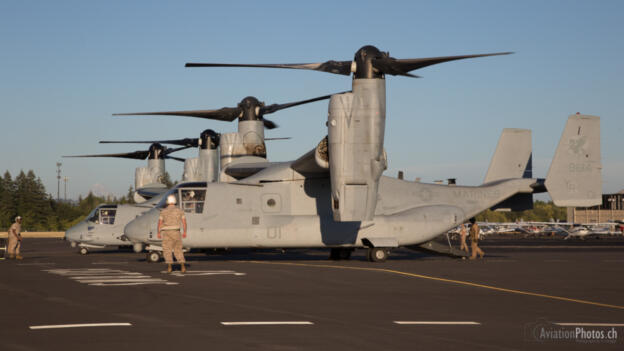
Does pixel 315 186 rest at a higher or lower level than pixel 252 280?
higher

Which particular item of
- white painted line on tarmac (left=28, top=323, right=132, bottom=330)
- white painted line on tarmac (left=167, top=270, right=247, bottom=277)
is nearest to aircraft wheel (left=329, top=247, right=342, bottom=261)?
white painted line on tarmac (left=167, top=270, right=247, bottom=277)

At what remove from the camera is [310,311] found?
10.2m

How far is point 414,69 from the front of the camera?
21.3 meters

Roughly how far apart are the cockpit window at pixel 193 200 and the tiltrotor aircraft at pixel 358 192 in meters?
0.04

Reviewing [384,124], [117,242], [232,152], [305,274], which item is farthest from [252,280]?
[117,242]

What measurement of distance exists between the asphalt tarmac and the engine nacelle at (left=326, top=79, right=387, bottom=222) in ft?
13.3

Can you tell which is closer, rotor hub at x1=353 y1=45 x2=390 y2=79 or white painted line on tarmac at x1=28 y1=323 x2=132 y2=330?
white painted line on tarmac at x1=28 y1=323 x2=132 y2=330

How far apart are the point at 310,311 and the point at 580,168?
18.6 metres

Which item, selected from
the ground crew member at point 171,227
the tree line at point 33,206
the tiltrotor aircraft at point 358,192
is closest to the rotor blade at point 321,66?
the tiltrotor aircraft at point 358,192

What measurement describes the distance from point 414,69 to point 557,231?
60.1 meters

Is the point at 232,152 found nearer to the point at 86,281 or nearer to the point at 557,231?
the point at 86,281

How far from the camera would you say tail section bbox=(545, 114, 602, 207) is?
25.6m

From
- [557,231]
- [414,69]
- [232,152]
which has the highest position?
[414,69]

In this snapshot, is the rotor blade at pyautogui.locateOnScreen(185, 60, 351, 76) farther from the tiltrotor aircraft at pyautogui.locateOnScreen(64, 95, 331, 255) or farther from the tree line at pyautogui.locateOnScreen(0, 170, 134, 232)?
the tree line at pyautogui.locateOnScreen(0, 170, 134, 232)
